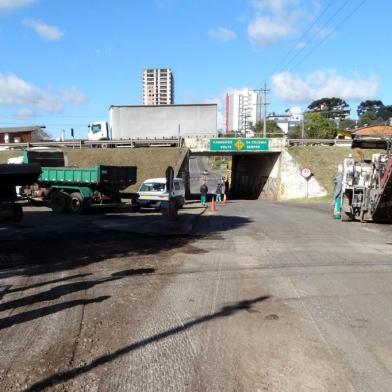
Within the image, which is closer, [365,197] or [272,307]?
[272,307]

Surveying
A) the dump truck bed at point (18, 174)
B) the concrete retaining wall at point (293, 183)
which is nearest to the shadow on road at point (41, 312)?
the dump truck bed at point (18, 174)

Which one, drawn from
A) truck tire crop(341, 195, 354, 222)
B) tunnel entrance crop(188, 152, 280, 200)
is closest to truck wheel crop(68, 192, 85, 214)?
truck tire crop(341, 195, 354, 222)

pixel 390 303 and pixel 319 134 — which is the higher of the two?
pixel 319 134

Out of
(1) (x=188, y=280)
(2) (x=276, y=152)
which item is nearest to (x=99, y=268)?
(1) (x=188, y=280)

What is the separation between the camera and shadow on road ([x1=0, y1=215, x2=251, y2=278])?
379 inches

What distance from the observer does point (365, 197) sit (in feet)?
63.0

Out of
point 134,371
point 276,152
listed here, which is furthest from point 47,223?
point 276,152

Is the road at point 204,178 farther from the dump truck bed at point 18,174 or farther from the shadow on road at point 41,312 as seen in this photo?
the shadow on road at point 41,312

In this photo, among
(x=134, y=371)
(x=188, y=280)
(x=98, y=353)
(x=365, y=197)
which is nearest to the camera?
(x=134, y=371)

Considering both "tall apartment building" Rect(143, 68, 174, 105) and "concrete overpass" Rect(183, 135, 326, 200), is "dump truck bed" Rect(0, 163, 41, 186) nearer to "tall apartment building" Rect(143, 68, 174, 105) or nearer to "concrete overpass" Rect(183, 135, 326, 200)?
"concrete overpass" Rect(183, 135, 326, 200)

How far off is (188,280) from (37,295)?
265cm

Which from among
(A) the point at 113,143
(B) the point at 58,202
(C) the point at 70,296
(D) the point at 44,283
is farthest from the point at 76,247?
(A) the point at 113,143

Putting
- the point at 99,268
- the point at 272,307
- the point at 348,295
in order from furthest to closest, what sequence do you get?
the point at 99,268 < the point at 348,295 < the point at 272,307

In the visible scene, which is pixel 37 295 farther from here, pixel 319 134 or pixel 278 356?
pixel 319 134
